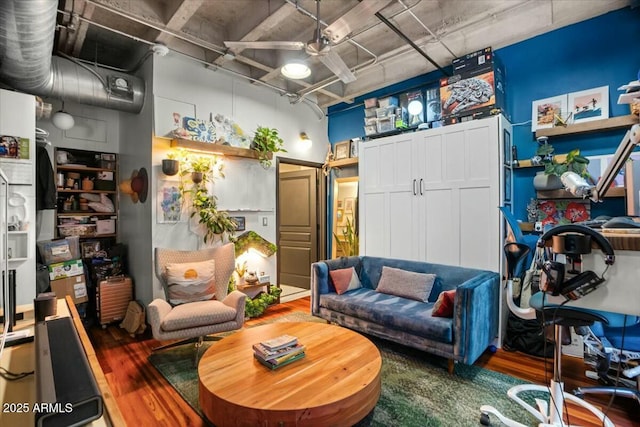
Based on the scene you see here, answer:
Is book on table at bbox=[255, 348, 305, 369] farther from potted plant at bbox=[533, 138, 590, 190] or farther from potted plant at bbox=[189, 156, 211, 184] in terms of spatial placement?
potted plant at bbox=[533, 138, 590, 190]

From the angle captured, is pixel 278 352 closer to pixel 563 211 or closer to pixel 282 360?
pixel 282 360

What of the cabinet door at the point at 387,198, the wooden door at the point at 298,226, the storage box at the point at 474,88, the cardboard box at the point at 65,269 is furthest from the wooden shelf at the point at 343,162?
the cardboard box at the point at 65,269

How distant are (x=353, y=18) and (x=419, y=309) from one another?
2.45 metres

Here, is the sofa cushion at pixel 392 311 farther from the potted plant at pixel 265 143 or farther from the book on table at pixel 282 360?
the potted plant at pixel 265 143

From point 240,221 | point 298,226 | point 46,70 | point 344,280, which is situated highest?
point 46,70

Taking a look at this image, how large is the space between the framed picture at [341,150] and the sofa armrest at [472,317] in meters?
2.77

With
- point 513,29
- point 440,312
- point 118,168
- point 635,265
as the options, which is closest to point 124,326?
point 118,168

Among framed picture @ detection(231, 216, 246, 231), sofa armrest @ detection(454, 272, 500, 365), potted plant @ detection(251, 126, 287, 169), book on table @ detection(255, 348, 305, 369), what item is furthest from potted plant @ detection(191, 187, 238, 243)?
sofa armrest @ detection(454, 272, 500, 365)

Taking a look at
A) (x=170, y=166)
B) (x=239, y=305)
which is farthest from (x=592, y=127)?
(x=170, y=166)

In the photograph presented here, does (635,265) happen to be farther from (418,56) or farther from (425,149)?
(418,56)

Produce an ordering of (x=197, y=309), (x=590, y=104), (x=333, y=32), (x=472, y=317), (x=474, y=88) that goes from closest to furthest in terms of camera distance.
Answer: (x=333, y=32) < (x=472, y=317) < (x=197, y=309) < (x=590, y=104) < (x=474, y=88)

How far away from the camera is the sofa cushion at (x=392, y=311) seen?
2.54 m

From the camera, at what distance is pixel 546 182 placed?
2943 mm

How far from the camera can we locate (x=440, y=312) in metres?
2.65
